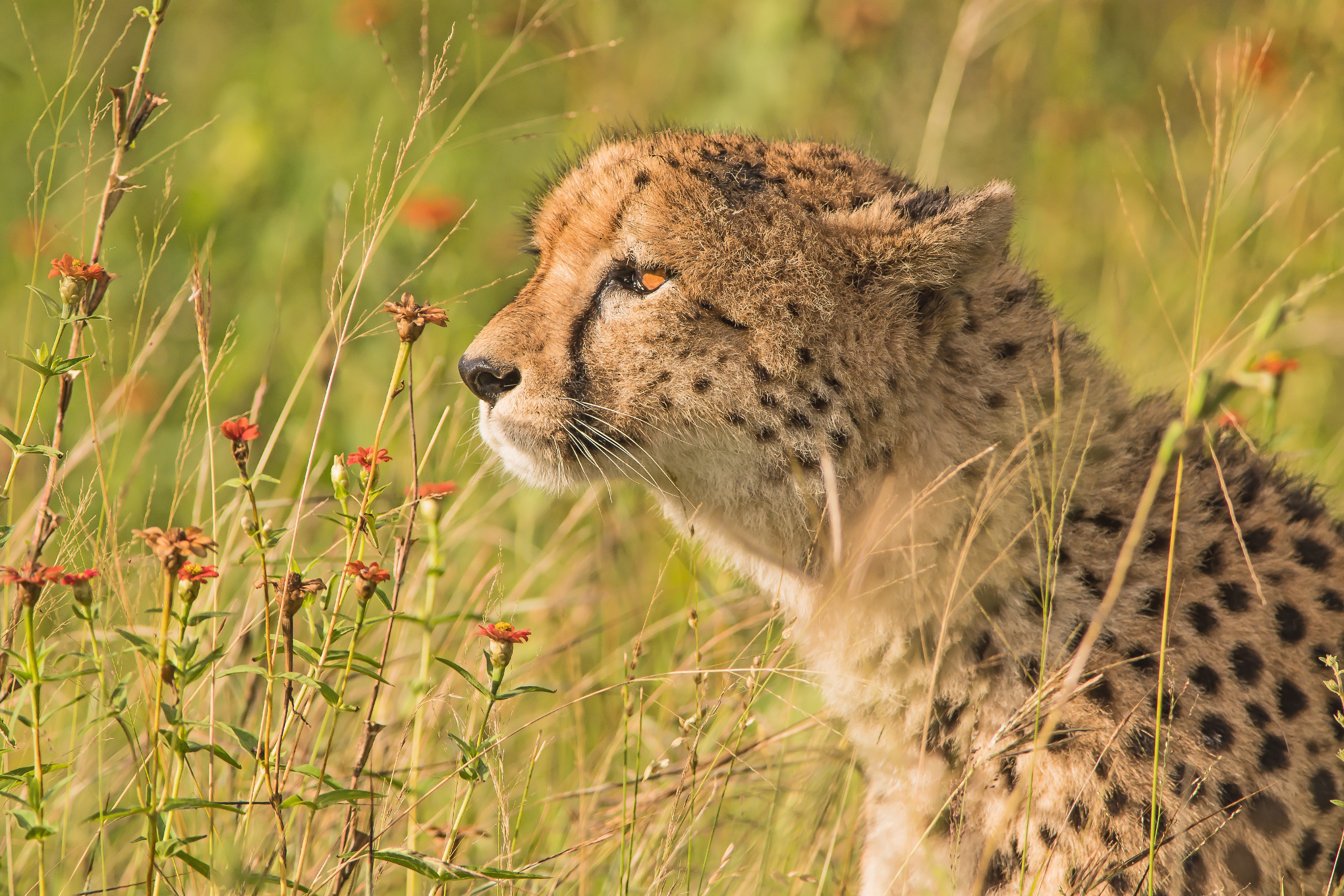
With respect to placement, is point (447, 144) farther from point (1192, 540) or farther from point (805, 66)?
point (1192, 540)

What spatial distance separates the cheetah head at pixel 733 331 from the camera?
2465 millimetres

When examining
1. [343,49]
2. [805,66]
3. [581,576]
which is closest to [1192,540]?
[581,576]

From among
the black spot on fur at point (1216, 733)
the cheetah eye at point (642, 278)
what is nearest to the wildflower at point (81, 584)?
the cheetah eye at point (642, 278)

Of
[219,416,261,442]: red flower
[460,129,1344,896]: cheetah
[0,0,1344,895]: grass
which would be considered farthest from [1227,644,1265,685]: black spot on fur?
[219,416,261,442]: red flower

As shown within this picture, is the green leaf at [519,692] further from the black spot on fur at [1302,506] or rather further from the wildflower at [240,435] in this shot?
the black spot on fur at [1302,506]

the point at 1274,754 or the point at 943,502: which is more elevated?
the point at 943,502

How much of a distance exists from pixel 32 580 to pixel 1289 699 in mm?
2169

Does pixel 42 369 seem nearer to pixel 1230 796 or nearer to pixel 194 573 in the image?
pixel 194 573

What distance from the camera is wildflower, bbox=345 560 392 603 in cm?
177

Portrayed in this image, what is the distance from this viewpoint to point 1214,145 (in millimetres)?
2266

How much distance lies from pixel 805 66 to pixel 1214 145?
3129 millimetres

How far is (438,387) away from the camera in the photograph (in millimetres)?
4598

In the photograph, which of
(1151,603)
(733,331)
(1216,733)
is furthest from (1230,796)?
(733,331)

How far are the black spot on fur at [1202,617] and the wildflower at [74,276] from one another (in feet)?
6.74
